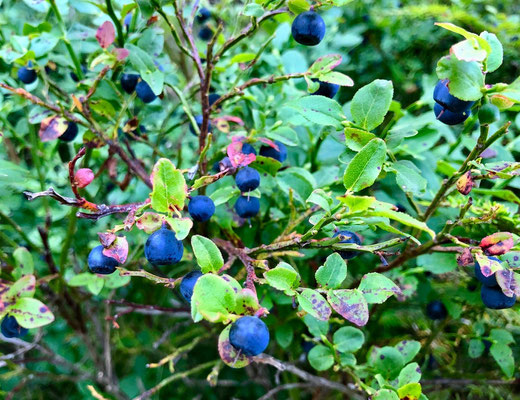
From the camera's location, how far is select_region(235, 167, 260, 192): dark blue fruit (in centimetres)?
65

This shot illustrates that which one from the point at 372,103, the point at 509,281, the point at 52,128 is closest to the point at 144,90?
the point at 52,128

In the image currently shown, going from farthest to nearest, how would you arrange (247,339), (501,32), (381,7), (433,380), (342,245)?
1. (381,7)
2. (501,32)
3. (433,380)
4. (342,245)
5. (247,339)

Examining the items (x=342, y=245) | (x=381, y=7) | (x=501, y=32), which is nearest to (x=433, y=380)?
(x=342, y=245)

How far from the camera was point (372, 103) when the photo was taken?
643 millimetres

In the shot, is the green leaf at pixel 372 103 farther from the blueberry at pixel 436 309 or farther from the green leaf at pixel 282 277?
the blueberry at pixel 436 309

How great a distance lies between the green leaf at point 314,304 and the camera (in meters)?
0.53

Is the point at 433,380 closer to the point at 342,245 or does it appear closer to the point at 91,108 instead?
the point at 342,245

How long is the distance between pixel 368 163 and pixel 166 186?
24 cm

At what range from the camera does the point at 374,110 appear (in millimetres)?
643

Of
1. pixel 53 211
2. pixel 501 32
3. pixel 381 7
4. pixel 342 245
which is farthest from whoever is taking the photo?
pixel 381 7

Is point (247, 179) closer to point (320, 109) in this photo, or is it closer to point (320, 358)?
point (320, 109)

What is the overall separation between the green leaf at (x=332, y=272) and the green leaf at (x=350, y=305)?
0.04 ft

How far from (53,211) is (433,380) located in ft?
2.92

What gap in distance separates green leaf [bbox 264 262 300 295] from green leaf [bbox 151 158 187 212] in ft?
0.43
